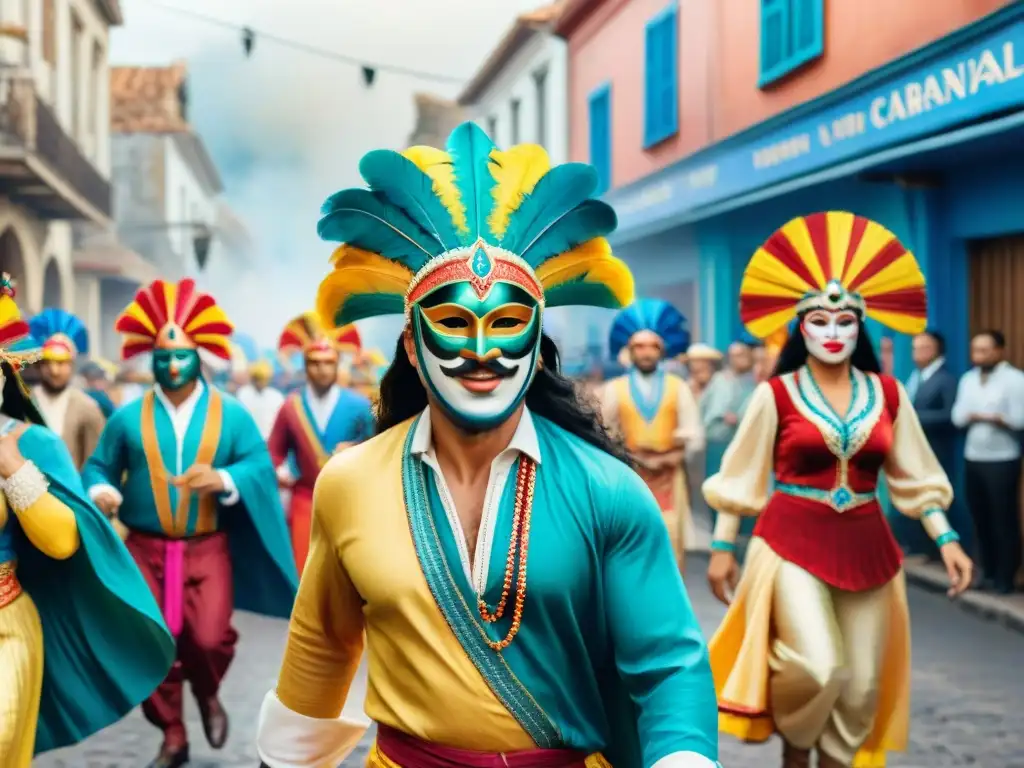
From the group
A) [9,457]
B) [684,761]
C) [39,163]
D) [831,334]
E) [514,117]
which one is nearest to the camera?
[684,761]

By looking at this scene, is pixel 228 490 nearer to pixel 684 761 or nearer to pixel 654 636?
pixel 654 636

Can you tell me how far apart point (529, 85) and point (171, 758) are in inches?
927

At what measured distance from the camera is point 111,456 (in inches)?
275

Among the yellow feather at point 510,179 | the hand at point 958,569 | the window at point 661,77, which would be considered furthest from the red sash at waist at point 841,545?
the window at point 661,77

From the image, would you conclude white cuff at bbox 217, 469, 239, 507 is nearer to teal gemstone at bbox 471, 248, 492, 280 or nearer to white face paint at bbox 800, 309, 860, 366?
white face paint at bbox 800, 309, 860, 366

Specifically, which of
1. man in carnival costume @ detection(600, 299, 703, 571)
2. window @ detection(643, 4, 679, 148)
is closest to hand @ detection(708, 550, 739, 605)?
man in carnival costume @ detection(600, 299, 703, 571)

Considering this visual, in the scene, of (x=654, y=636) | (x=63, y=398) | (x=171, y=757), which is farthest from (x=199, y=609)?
(x=654, y=636)

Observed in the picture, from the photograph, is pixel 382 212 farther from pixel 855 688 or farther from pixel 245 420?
pixel 245 420

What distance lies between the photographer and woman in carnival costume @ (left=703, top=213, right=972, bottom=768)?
19.0 feet

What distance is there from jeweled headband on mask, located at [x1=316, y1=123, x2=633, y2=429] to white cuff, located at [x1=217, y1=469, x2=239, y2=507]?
359 cm

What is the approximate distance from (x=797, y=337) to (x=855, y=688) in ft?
4.42

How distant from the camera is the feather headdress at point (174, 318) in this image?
23.3ft

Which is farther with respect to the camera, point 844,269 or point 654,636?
point 844,269

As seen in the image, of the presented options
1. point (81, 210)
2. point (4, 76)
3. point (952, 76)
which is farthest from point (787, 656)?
point (81, 210)
